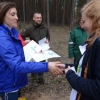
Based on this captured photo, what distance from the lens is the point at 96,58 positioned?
119 cm

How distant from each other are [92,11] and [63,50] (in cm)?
659

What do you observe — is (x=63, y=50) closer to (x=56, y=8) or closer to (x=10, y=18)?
(x=10, y=18)

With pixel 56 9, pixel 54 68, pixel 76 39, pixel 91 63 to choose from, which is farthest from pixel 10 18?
pixel 56 9

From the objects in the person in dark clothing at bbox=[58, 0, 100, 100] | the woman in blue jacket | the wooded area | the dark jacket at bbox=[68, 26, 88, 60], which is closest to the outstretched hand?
the woman in blue jacket

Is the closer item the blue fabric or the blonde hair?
the blonde hair

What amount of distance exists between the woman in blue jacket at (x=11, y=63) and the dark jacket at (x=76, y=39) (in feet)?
6.84

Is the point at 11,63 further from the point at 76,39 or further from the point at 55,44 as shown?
the point at 55,44

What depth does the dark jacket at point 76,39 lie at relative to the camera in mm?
3793

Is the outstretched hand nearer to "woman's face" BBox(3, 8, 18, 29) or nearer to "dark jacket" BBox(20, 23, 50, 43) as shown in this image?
"woman's face" BBox(3, 8, 18, 29)

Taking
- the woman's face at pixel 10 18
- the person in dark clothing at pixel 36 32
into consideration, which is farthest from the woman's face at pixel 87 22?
the person in dark clothing at pixel 36 32

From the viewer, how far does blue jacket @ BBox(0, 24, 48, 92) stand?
65.2 inches

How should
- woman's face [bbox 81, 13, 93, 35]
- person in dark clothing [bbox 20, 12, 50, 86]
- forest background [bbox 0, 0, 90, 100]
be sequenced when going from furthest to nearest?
person in dark clothing [bbox 20, 12, 50, 86]
forest background [bbox 0, 0, 90, 100]
woman's face [bbox 81, 13, 93, 35]

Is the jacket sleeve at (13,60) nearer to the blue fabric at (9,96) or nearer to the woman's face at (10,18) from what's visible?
the woman's face at (10,18)

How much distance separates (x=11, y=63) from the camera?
167 cm
